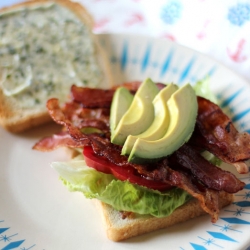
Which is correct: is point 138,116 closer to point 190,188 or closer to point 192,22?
point 190,188

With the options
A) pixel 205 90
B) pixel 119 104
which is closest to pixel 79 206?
pixel 119 104

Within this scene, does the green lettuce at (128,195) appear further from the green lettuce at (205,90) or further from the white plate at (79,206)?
the green lettuce at (205,90)

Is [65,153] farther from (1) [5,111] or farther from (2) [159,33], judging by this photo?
(2) [159,33]

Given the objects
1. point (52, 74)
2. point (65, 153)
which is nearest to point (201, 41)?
point (52, 74)

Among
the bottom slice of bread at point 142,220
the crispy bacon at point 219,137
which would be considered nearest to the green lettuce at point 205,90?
the crispy bacon at point 219,137

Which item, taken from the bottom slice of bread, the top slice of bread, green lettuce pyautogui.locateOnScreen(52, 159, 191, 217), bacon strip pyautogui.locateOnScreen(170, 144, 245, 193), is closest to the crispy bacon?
bacon strip pyautogui.locateOnScreen(170, 144, 245, 193)

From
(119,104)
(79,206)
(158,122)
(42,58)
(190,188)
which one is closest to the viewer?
(190,188)
